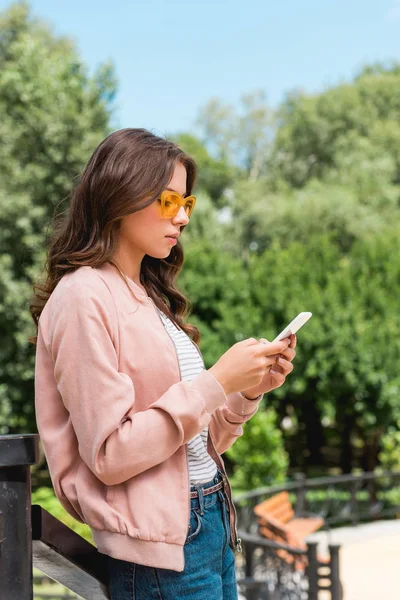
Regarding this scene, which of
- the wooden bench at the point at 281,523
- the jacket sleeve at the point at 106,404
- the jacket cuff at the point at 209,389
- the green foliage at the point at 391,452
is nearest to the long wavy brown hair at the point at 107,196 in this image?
the jacket sleeve at the point at 106,404

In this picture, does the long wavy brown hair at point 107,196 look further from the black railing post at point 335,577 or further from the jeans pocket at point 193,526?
the black railing post at point 335,577

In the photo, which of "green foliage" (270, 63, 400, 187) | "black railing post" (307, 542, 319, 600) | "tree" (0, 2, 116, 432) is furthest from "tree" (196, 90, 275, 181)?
"black railing post" (307, 542, 319, 600)

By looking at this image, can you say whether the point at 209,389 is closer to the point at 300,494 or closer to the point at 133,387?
the point at 133,387

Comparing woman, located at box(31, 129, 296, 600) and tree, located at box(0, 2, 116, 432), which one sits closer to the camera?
woman, located at box(31, 129, 296, 600)

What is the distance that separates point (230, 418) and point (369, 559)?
11572mm

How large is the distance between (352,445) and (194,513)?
831 inches

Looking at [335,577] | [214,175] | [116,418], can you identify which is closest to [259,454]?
[335,577]

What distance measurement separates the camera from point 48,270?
183 centimetres

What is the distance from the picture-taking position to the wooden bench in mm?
9362

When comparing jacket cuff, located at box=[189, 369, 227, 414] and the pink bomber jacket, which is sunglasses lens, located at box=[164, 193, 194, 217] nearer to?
the pink bomber jacket

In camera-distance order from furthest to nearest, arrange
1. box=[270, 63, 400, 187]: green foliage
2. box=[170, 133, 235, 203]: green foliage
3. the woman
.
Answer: box=[170, 133, 235, 203]: green foliage
box=[270, 63, 400, 187]: green foliage
the woman

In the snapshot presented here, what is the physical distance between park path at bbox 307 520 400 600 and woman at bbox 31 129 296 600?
706 centimetres

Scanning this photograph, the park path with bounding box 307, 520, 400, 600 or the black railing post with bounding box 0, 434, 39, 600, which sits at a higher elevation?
the black railing post with bounding box 0, 434, 39, 600

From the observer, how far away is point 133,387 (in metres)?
1.64
